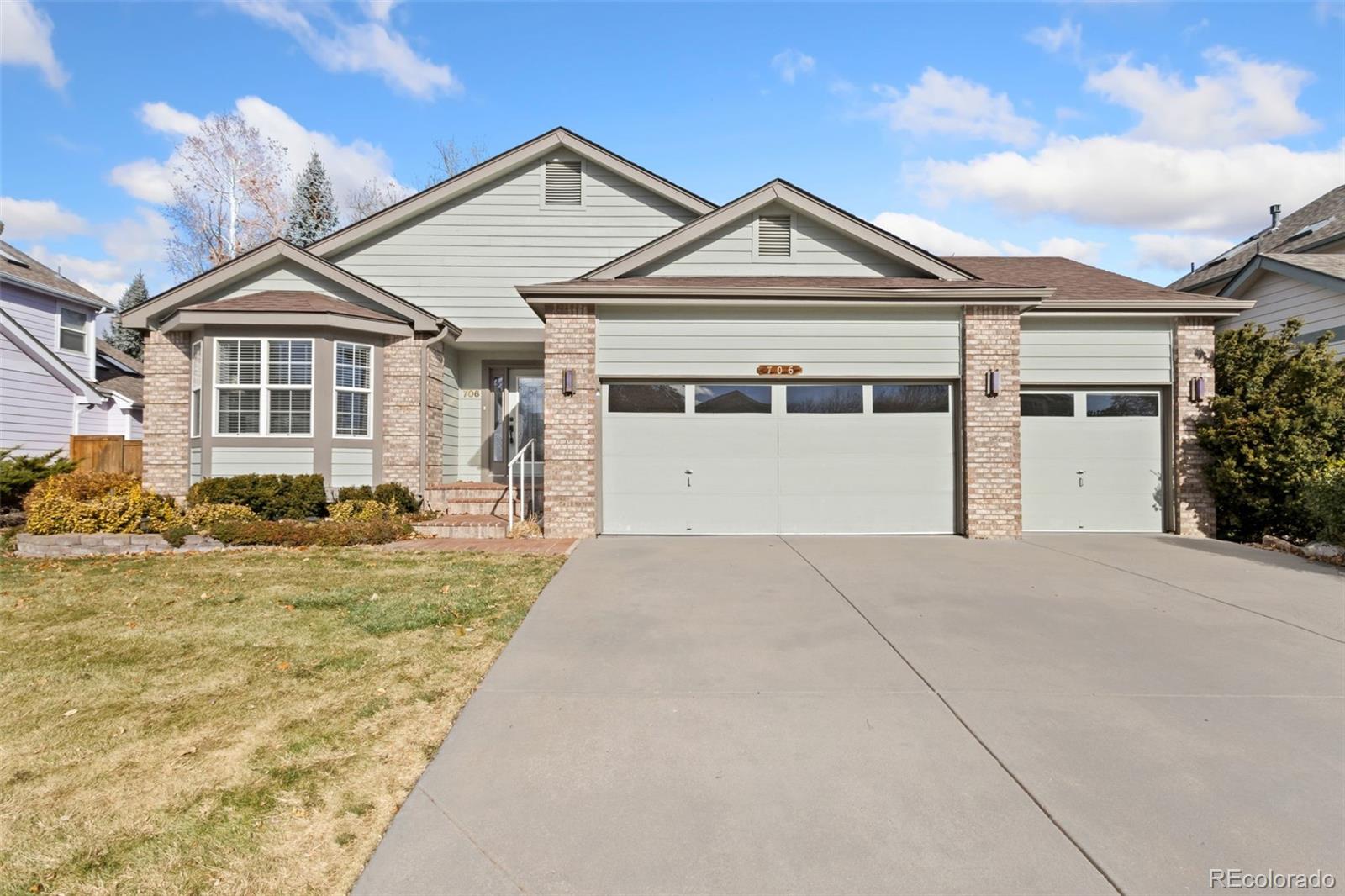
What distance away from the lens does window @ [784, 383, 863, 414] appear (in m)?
9.90

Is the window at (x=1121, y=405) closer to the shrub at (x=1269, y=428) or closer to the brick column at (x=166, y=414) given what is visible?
the shrub at (x=1269, y=428)

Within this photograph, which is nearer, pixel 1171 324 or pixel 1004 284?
pixel 1004 284

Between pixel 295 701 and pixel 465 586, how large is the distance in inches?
105

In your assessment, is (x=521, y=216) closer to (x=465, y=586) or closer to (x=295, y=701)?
(x=465, y=586)

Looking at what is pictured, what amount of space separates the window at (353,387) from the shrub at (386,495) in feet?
3.46

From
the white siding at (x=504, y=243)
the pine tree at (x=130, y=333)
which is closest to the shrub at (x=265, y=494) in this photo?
the white siding at (x=504, y=243)

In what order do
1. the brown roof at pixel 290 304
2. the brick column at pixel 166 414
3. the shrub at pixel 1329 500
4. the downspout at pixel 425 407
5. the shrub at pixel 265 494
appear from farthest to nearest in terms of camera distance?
the downspout at pixel 425 407 → the brick column at pixel 166 414 → the brown roof at pixel 290 304 → the shrub at pixel 265 494 → the shrub at pixel 1329 500

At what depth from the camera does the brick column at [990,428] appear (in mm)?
9586

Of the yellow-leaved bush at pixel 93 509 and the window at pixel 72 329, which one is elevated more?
the window at pixel 72 329

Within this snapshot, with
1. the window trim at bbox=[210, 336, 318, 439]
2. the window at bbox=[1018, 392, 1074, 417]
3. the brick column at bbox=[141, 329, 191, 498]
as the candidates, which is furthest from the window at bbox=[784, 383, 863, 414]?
the brick column at bbox=[141, 329, 191, 498]

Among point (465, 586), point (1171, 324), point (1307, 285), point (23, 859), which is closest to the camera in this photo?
point (23, 859)

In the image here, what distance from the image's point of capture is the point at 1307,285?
12477 millimetres

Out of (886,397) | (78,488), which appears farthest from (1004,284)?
(78,488)

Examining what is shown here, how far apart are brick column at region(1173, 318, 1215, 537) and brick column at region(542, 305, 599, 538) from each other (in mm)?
9303
